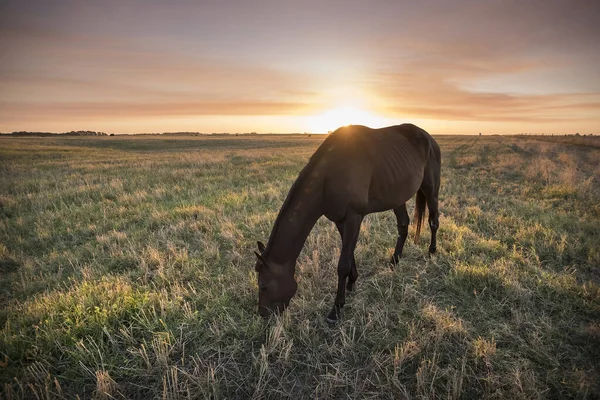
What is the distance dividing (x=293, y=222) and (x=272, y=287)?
34.3 inches

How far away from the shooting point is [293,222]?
361cm

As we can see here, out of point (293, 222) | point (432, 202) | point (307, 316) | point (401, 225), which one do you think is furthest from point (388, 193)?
point (307, 316)

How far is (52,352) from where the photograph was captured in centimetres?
316

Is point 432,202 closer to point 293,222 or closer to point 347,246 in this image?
point 347,246

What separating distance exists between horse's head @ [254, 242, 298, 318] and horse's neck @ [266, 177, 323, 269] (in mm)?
112

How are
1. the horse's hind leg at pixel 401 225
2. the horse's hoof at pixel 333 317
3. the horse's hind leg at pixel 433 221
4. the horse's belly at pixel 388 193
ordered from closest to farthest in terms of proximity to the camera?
the horse's hoof at pixel 333 317
the horse's belly at pixel 388 193
the horse's hind leg at pixel 401 225
the horse's hind leg at pixel 433 221

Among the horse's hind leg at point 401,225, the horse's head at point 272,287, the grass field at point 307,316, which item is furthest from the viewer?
the horse's hind leg at point 401,225

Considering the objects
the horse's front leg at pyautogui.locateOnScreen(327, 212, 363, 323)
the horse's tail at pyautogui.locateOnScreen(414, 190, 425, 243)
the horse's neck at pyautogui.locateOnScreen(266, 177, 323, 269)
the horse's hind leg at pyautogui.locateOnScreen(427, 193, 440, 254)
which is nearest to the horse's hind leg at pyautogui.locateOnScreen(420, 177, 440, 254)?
the horse's hind leg at pyautogui.locateOnScreen(427, 193, 440, 254)

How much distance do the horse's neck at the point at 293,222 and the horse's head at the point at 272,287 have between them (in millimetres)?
112

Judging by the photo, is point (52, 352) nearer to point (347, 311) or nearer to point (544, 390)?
point (347, 311)

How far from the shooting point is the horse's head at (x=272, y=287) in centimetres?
356

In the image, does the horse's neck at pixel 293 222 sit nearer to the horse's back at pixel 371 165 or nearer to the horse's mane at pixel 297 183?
the horse's mane at pixel 297 183

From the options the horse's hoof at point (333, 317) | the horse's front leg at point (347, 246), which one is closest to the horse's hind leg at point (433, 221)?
the horse's front leg at point (347, 246)

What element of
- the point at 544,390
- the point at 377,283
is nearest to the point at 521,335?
the point at 544,390
